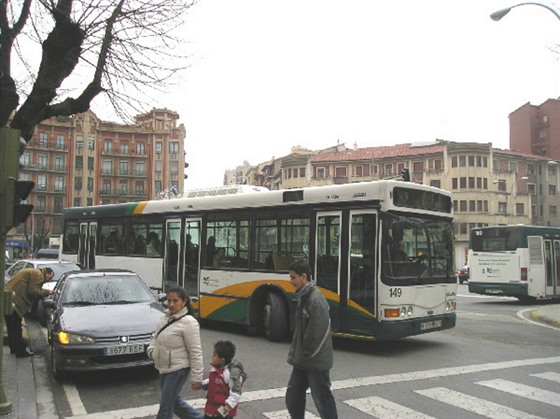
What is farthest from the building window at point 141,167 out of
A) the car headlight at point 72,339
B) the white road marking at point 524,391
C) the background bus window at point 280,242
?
the white road marking at point 524,391

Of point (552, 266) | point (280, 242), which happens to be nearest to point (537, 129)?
point (552, 266)

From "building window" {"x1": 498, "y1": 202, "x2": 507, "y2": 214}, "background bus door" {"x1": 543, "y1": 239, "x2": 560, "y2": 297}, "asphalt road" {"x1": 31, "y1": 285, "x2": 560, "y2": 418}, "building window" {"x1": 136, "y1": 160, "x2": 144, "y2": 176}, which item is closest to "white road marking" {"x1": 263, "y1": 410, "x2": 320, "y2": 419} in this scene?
"asphalt road" {"x1": 31, "y1": 285, "x2": 560, "y2": 418}

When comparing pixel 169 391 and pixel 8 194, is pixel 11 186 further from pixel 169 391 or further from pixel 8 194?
pixel 169 391

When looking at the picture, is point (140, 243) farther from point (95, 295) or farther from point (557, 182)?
point (557, 182)

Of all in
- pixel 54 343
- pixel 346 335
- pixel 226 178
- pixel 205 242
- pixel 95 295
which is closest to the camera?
pixel 54 343

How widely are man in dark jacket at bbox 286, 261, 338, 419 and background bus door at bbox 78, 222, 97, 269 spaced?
→ 12.2m

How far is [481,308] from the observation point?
18.3m

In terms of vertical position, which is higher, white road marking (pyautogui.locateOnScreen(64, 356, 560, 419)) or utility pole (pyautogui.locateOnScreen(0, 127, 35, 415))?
utility pole (pyautogui.locateOnScreen(0, 127, 35, 415))

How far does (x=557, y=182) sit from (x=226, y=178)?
13528 centimetres

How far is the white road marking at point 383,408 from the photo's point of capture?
5832 millimetres

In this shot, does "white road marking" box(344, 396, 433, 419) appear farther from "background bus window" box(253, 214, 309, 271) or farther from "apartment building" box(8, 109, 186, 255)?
"apartment building" box(8, 109, 186, 255)

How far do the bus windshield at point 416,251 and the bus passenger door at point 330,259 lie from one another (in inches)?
35.4

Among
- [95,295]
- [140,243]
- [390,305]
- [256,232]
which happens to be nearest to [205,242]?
[256,232]

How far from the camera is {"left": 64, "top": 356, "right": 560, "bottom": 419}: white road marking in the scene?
19.7 feet
